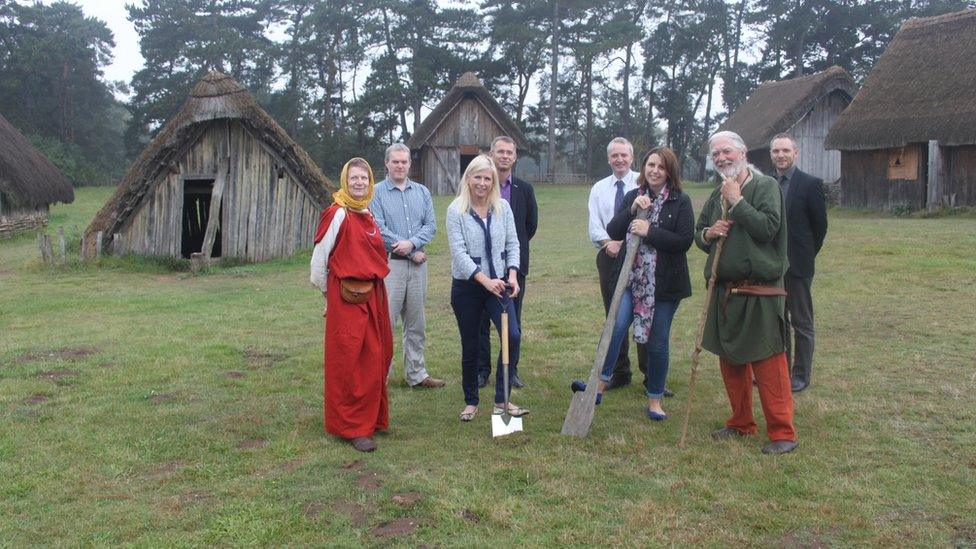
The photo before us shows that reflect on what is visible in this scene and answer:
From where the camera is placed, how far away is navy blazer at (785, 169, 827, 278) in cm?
592

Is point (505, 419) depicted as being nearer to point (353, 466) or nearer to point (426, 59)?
point (353, 466)

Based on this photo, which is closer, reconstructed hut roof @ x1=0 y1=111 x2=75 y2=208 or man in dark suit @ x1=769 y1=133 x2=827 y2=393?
man in dark suit @ x1=769 y1=133 x2=827 y2=393

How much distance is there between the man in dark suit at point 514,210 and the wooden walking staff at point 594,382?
3.15 feet

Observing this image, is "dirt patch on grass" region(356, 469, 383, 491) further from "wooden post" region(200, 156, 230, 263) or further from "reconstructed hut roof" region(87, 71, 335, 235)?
"wooden post" region(200, 156, 230, 263)

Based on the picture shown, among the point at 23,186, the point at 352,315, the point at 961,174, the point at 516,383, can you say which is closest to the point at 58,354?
the point at 352,315

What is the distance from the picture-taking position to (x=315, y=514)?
3920 millimetres

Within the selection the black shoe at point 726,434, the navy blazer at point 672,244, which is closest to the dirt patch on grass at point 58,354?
the navy blazer at point 672,244

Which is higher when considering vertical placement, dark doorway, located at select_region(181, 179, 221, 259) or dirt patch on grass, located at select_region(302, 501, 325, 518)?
dark doorway, located at select_region(181, 179, 221, 259)

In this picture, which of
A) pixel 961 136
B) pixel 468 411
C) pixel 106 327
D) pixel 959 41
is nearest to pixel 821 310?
pixel 468 411

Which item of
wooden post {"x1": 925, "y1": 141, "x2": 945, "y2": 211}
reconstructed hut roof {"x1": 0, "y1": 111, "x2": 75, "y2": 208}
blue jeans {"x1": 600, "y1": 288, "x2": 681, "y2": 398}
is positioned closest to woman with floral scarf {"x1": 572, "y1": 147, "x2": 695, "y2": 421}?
blue jeans {"x1": 600, "y1": 288, "x2": 681, "y2": 398}

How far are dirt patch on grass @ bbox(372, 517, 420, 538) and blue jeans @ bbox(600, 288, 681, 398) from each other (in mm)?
1955

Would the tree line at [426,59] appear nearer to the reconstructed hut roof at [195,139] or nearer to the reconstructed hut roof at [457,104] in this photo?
the reconstructed hut roof at [457,104]

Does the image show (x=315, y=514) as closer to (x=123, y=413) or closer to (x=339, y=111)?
(x=123, y=413)

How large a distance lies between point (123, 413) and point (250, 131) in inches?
369
